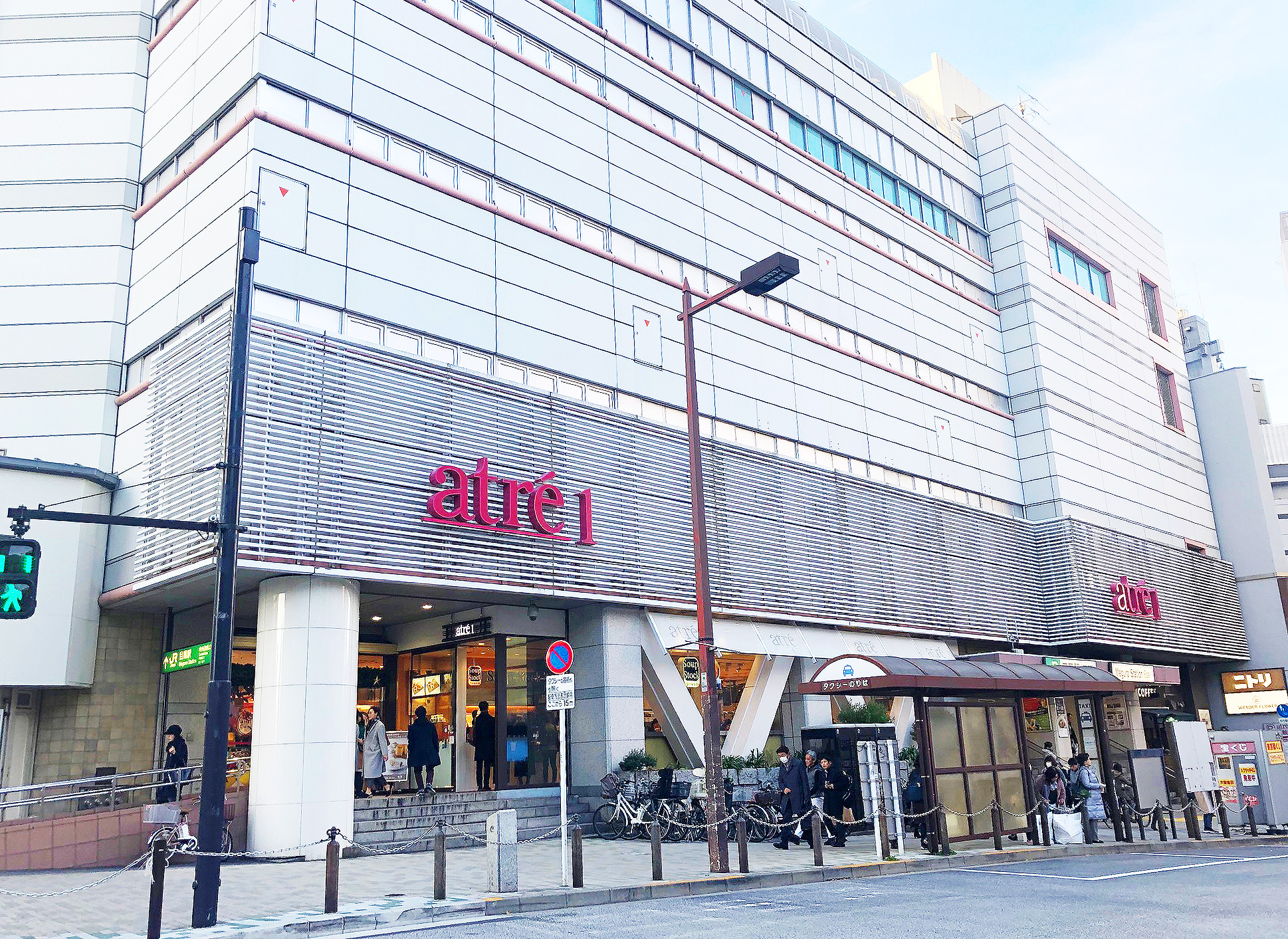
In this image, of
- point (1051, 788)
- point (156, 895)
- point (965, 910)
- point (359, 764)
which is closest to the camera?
point (156, 895)

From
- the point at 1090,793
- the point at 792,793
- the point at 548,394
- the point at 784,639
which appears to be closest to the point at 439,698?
the point at 548,394

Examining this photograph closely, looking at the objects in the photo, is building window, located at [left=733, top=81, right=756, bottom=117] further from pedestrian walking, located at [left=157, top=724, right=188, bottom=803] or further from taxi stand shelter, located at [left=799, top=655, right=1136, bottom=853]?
pedestrian walking, located at [left=157, top=724, right=188, bottom=803]

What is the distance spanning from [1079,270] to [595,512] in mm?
28792

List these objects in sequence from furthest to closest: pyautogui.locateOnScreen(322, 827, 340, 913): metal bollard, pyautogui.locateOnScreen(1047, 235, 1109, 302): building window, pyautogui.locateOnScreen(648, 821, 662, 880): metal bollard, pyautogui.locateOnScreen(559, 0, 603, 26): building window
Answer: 1. pyautogui.locateOnScreen(1047, 235, 1109, 302): building window
2. pyautogui.locateOnScreen(559, 0, 603, 26): building window
3. pyautogui.locateOnScreen(648, 821, 662, 880): metal bollard
4. pyautogui.locateOnScreen(322, 827, 340, 913): metal bollard

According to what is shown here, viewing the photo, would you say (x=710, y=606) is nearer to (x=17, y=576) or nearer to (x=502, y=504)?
(x=502, y=504)

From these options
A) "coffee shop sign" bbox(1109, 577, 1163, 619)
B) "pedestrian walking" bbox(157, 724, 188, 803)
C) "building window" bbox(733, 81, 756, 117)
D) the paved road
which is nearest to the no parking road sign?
the paved road

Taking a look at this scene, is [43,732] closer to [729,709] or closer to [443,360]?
[443,360]

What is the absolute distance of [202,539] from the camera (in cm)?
1714

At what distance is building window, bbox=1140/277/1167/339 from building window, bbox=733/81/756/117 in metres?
25.4

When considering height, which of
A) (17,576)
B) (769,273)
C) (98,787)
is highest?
(769,273)

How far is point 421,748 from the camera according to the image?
20.4m

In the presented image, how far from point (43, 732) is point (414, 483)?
852 centimetres

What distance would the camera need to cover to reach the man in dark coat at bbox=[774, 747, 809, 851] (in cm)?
1822

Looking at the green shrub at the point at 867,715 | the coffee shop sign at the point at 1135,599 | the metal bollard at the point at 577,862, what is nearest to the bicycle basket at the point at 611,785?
the green shrub at the point at 867,715
